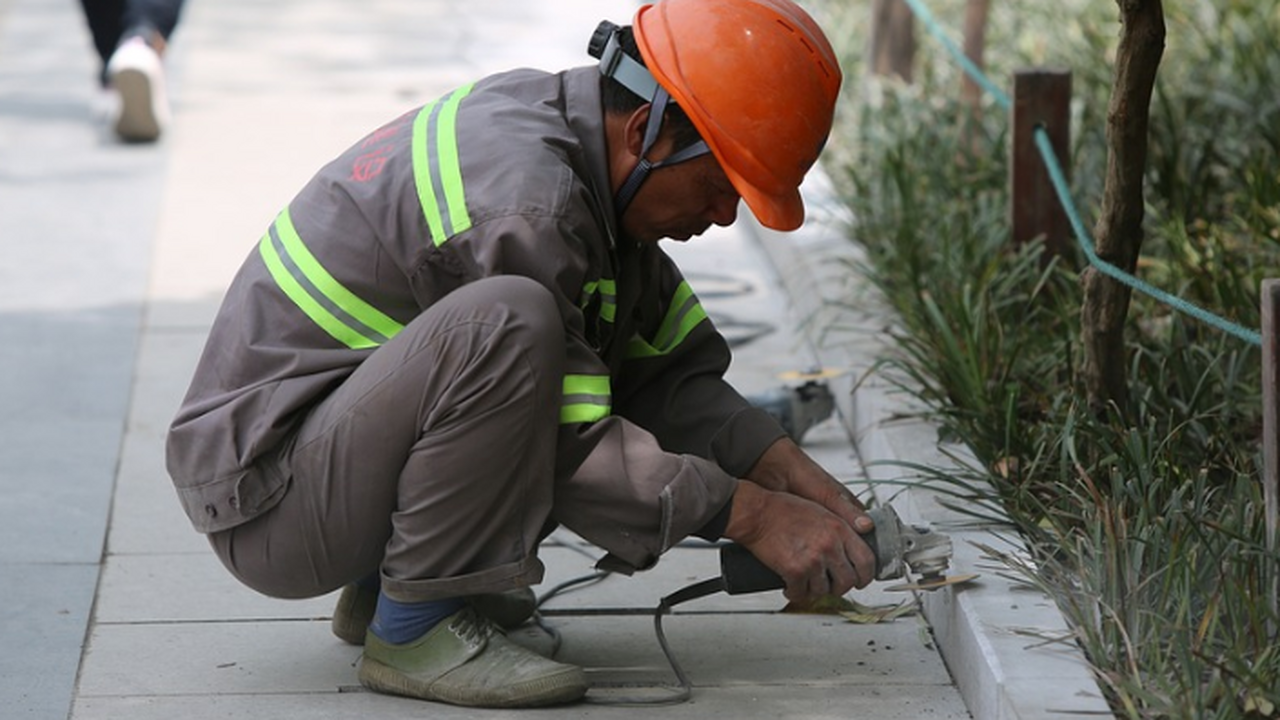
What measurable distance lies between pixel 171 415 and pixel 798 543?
7.64ft

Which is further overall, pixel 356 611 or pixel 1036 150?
pixel 1036 150

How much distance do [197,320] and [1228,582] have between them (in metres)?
3.68

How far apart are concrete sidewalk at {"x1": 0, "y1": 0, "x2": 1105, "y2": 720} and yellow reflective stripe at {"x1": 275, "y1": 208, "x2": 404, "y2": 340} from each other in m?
0.67

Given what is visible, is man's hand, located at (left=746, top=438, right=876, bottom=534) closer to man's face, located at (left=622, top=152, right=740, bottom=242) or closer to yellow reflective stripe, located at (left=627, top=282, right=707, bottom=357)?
yellow reflective stripe, located at (left=627, top=282, right=707, bottom=357)

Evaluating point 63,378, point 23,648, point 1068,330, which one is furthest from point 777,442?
point 63,378

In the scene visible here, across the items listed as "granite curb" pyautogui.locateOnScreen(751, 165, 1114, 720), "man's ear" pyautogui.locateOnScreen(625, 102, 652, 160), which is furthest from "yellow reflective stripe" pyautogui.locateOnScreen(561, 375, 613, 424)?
"granite curb" pyautogui.locateOnScreen(751, 165, 1114, 720)

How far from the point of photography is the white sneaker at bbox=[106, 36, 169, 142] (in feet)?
26.3

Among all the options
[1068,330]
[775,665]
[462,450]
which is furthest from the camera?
[1068,330]

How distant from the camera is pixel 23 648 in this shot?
12.3 ft

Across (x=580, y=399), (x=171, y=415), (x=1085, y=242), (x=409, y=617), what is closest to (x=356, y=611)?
(x=409, y=617)

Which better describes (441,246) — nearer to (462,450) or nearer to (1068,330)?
(462,450)

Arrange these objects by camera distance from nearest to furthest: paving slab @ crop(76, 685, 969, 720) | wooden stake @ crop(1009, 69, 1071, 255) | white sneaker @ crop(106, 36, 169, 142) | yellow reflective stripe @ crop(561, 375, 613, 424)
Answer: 1. yellow reflective stripe @ crop(561, 375, 613, 424)
2. paving slab @ crop(76, 685, 969, 720)
3. wooden stake @ crop(1009, 69, 1071, 255)
4. white sneaker @ crop(106, 36, 169, 142)

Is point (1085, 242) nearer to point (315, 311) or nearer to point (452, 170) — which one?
point (452, 170)

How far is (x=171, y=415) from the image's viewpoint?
5238 mm
